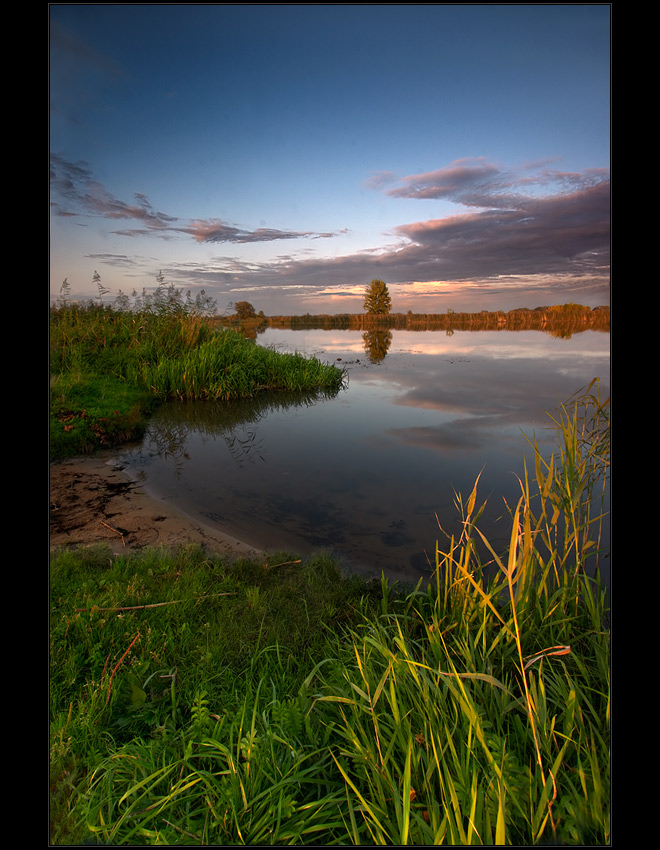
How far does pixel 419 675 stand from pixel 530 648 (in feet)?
2.54

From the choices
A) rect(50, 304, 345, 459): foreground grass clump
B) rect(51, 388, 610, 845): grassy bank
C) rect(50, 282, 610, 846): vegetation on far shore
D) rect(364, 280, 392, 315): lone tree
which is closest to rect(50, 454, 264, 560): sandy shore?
rect(50, 282, 610, 846): vegetation on far shore

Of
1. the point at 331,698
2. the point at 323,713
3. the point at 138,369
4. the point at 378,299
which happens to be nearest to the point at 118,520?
the point at 323,713

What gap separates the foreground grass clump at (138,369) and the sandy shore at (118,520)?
1.59m

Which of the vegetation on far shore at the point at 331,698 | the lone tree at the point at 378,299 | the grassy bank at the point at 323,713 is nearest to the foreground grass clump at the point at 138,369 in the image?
the vegetation on far shore at the point at 331,698

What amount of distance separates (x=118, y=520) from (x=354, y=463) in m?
3.68

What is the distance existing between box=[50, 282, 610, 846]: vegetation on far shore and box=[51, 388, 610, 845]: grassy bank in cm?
1

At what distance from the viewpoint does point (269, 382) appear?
12.8 m

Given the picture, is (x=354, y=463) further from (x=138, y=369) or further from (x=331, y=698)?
(x=138, y=369)

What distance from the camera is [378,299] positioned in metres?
60.8

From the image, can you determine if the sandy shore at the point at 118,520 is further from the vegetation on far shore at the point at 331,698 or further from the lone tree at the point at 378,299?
the lone tree at the point at 378,299
